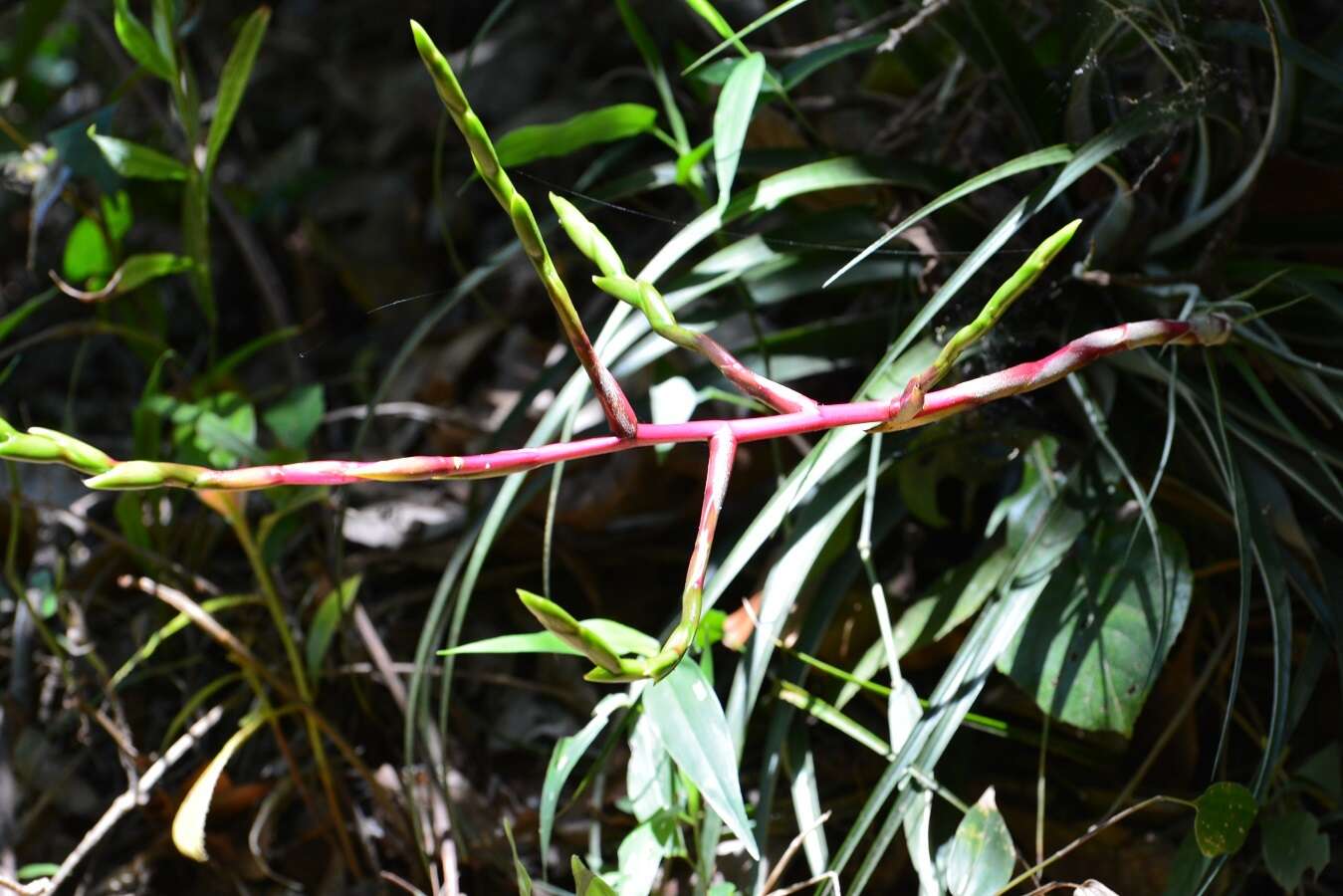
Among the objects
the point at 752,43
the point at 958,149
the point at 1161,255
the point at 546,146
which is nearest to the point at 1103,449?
the point at 1161,255

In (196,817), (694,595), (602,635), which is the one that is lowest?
(196,817)

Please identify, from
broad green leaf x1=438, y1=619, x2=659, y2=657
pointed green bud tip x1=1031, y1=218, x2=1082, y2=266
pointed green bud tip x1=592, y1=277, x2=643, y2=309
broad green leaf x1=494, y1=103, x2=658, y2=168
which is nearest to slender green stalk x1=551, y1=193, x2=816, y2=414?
pointed green bud tip x1=592, y1=277, x2=643, y2=309

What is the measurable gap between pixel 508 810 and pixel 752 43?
3.03ft

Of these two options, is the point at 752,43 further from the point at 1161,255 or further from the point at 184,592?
the point at 184,592

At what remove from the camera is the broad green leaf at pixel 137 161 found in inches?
41.9

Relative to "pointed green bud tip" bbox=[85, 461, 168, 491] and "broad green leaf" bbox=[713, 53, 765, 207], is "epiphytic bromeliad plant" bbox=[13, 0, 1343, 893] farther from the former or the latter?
"pointed green bud tip" bbox=[85, 461, 168, 491]

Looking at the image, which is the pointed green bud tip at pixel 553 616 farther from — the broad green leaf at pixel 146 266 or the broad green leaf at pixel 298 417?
the broad green leaf at pixel 146 266

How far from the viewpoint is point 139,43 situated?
1010mm

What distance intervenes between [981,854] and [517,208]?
1.76ft

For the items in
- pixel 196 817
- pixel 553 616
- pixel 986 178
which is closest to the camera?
pixel 553 616

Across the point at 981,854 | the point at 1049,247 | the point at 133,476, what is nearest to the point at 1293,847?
the point at 981,854

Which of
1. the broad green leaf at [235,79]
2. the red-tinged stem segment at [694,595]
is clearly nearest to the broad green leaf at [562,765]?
the red-tinged stem segment at [694,595]

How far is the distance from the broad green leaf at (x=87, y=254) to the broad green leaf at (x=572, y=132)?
55cm

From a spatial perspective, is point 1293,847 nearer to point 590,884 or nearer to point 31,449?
point 590,884
